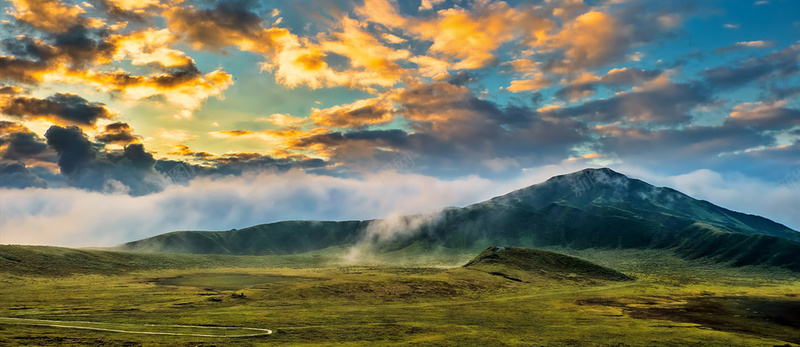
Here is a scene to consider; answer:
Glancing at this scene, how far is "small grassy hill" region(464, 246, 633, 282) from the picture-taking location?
157000 millimetres

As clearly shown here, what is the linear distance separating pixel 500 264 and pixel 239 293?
102 metres

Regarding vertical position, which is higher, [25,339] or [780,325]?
[25,339]

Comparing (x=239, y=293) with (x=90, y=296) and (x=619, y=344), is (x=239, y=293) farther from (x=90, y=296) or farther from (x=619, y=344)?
(x=619, y=344)

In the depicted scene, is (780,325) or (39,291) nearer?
(780,325)

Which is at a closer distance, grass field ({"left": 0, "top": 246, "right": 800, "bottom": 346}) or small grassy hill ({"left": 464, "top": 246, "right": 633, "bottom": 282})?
grass field ({"left": 0, "top": 246, "right": 800, "bottom": 346})

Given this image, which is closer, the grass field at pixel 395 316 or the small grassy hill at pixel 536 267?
the grass field at pixel 395 316

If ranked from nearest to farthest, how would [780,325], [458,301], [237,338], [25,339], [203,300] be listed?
[25,339] < [237,338] < [780,325] < [203,300] < [458,301]

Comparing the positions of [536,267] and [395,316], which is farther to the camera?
[536,267]

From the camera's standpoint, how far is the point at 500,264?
550 ft

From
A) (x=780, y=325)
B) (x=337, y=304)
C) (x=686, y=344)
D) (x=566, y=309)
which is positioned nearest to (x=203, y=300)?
(x=337, y=304)

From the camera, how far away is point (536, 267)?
170 meters

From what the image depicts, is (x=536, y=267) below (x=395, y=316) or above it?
above

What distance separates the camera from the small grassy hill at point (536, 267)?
157000 mm

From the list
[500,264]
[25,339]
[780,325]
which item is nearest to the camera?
[25,339]
